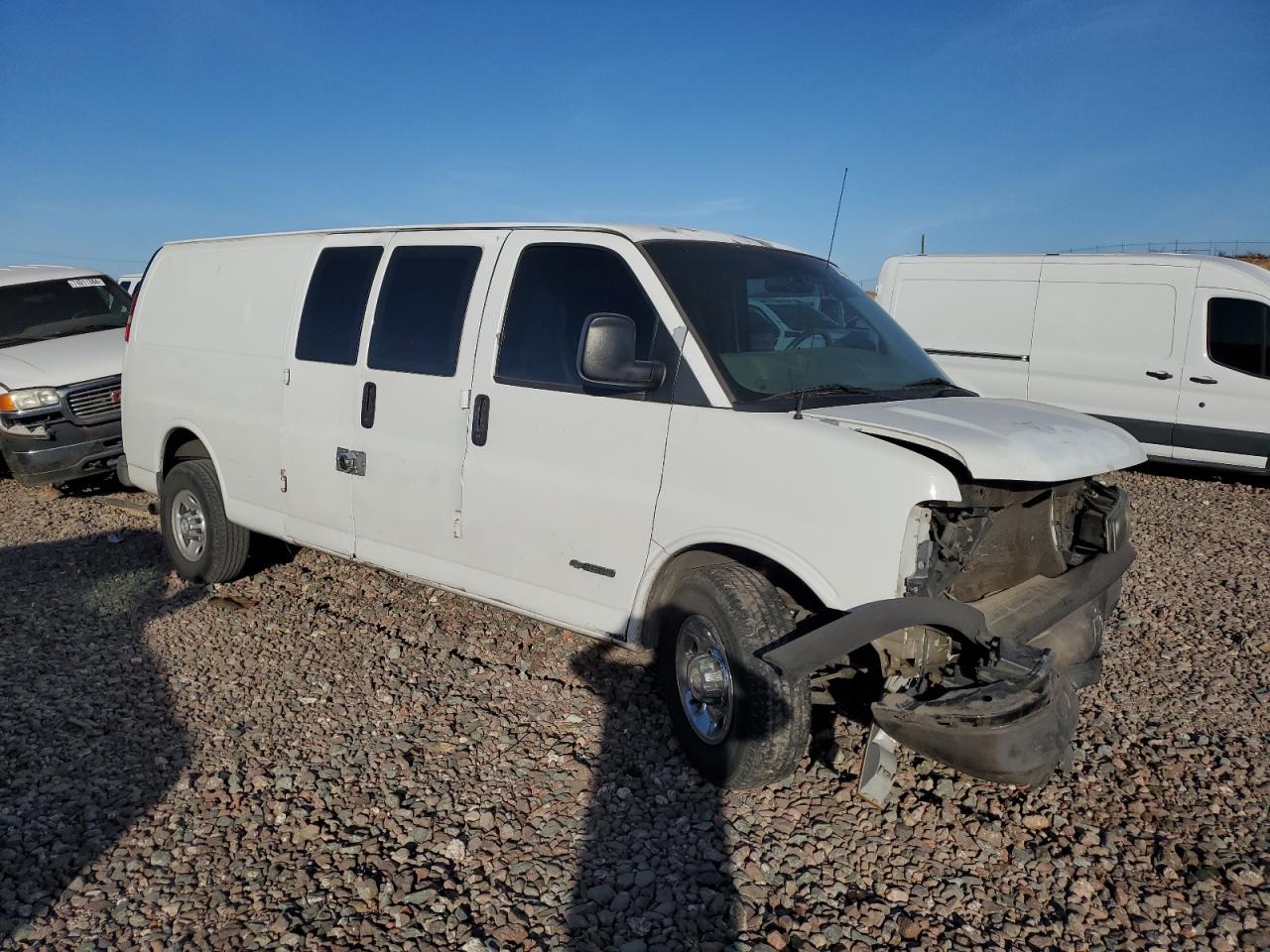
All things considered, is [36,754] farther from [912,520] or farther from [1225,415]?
[1225,415]

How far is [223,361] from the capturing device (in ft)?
18.7

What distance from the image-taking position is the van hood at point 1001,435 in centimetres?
308

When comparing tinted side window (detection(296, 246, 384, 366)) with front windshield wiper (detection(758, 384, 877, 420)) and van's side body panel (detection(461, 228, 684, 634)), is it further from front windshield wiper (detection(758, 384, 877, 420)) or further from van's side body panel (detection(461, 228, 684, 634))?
front windshield wiper (detection(758, 384, 877, 420))

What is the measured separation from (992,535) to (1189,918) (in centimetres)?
137

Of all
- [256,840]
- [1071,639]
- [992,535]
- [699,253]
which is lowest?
[256,840]

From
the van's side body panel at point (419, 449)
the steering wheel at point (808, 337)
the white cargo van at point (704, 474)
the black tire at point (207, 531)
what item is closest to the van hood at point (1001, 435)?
the white cargo van at point (704, 474)

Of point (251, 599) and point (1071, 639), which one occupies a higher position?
point (1071, 639)

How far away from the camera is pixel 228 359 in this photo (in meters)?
5.65

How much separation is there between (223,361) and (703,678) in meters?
3.71

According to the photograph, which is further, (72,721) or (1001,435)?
(72,721)

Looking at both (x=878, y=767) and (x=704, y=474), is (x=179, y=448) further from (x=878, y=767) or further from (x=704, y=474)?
(x=878, y=767)

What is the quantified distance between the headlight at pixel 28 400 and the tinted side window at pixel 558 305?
5.93 m

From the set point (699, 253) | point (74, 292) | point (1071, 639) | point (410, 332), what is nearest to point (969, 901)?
point (1071, 639)

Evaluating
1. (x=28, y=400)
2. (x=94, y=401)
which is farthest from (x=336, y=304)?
(x=28, y=400)
